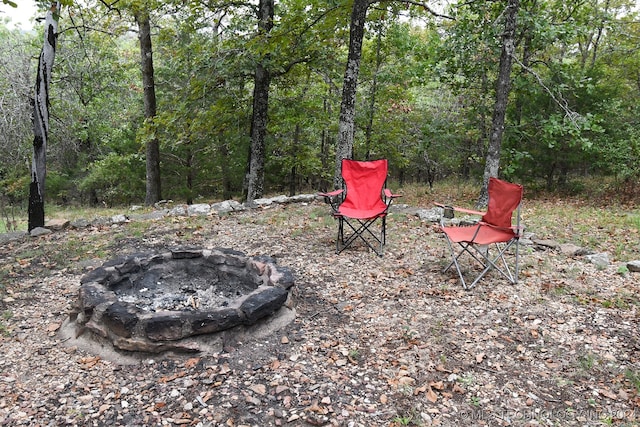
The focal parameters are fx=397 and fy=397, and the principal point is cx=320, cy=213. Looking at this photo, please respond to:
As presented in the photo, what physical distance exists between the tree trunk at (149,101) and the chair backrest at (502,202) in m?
5.43

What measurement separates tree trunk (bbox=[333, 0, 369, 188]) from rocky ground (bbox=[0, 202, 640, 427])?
2.28m

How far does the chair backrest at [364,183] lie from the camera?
459 centimetres

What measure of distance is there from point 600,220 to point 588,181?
3.07m

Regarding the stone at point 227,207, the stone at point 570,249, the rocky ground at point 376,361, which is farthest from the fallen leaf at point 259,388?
the stone at point 227,207

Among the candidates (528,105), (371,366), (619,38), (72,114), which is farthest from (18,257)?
(619,38)

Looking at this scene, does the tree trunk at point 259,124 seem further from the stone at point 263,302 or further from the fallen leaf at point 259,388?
the fallen leaf at point 259,388

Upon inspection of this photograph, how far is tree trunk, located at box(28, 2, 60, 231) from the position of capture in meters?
4.81

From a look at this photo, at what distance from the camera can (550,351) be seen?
2473 mm

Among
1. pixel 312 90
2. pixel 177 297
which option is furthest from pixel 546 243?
pixel 312 90

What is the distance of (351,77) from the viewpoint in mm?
5496

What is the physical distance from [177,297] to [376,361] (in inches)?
62.2

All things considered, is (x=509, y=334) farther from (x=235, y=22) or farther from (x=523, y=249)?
(x=235, y=22)

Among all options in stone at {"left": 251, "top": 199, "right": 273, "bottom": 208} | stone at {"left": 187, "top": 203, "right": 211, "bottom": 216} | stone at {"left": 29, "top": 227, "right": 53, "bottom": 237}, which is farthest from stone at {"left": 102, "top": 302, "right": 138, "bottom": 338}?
stone at {"left": 251, "top": 199, "right": 273, "bottom": 208}

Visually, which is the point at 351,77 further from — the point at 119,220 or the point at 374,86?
the point at 119,220
